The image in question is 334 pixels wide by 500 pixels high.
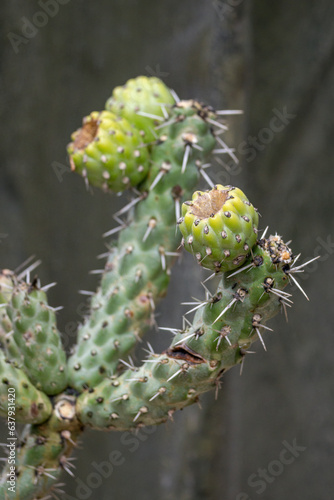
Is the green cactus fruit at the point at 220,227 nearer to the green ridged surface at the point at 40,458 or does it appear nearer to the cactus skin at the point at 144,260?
the cactus skin at the point at 144,260

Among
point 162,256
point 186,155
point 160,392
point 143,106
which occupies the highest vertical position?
point 143,106

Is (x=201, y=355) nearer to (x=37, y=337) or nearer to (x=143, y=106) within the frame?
(x=37, y=337)

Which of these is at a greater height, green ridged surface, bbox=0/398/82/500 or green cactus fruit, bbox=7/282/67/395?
green cactus fruit, bbox=7/282/67/395

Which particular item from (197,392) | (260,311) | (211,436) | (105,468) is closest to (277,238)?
(260,311)

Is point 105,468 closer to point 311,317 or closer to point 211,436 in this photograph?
point 211,436

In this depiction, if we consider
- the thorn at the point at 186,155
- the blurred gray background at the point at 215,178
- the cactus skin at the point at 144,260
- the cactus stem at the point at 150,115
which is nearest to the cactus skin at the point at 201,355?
the cactus skin at the point at 144,260

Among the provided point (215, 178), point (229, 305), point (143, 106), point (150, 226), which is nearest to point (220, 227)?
point (229, 305)

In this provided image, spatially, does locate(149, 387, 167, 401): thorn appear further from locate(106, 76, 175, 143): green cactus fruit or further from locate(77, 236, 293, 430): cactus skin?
locate(106, 76, 175, 143): green cactus fruit

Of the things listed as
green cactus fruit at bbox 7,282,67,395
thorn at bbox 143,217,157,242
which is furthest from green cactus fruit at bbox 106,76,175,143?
green cactus fruit at bbox 7,282,67,395
